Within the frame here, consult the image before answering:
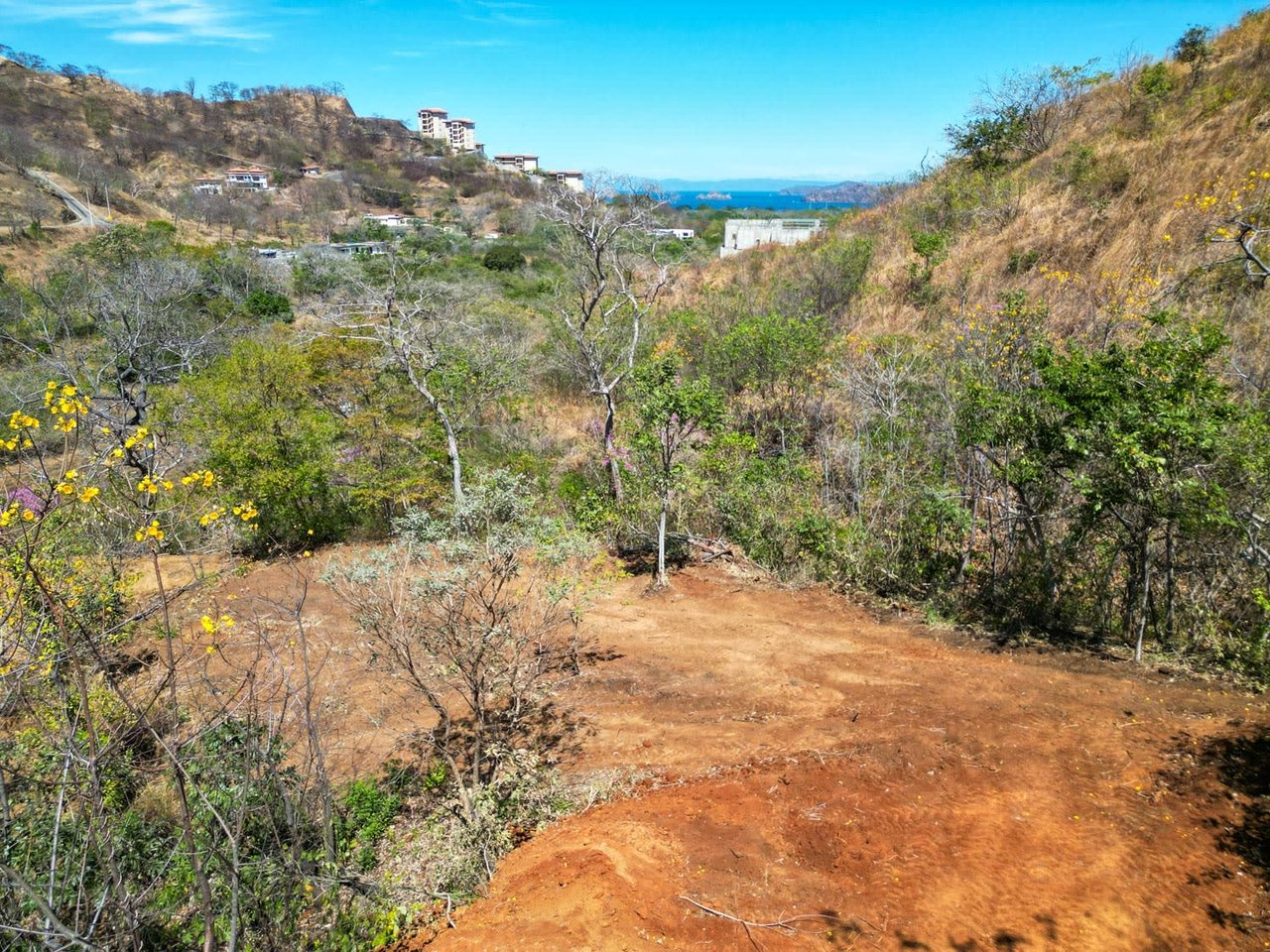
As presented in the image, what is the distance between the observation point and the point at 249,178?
72062mm

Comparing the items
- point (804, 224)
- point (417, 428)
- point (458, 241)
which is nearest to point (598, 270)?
point (417, 428)

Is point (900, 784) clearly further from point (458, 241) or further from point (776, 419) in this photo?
point (458, 241)

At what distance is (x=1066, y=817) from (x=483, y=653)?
5078mm

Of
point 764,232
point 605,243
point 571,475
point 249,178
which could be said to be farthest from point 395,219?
point 571,475

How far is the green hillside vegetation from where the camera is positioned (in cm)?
449

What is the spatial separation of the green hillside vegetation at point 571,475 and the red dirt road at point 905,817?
77cm

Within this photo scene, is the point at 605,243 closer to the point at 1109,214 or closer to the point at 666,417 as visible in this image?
the point at 666,417

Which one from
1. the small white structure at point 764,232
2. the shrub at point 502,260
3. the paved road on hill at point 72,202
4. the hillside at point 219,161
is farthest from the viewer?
the hillside at point 219,161

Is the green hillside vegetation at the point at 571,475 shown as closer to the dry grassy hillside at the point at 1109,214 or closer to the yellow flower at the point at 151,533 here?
the dry grassy hillside at the point at 1109,214

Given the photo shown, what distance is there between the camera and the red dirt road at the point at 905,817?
4.54 m

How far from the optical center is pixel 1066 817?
17.6ft

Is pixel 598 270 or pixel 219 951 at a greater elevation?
pixel 598 270

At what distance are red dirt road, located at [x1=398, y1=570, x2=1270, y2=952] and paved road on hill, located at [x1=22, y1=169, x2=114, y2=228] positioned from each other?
5238cm

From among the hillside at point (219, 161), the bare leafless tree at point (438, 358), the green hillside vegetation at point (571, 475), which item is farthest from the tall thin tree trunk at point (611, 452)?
the hillside at point (219, 161)
